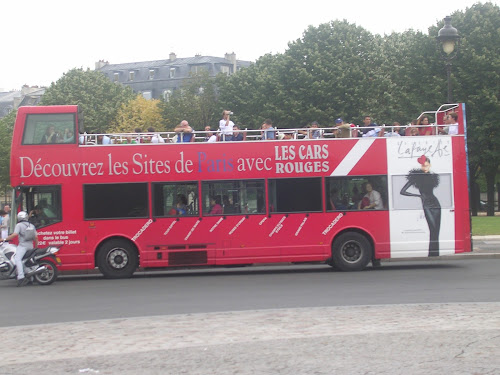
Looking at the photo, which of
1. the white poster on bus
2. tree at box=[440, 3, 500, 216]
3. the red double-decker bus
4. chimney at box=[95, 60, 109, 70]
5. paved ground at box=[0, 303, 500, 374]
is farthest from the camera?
chimney at box=[95, 60, 109, 70]

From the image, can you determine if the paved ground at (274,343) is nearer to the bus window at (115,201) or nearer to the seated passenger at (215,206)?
the seated passenger at (215,206)

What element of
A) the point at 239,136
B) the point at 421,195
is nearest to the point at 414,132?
Result: the point at 421,195

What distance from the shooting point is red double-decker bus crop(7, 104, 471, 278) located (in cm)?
1828

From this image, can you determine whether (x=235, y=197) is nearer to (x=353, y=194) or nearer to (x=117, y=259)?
(x=353, y=194)

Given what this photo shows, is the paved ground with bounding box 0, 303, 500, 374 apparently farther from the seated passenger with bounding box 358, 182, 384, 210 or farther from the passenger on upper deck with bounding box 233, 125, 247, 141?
the passenger on upper deck with bounding box 233, 125, 247, 141

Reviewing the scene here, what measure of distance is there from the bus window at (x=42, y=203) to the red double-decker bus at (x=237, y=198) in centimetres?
2

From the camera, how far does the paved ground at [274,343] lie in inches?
296

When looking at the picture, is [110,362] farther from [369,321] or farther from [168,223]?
[168,223]

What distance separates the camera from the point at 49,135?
722 inches

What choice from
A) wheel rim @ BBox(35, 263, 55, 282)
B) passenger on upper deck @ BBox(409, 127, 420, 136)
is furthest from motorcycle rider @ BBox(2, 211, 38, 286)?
passenger on upper deck @ BBox(409, 127, 420, 136)

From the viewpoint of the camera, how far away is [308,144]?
1875 cm

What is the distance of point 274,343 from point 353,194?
10609 millimetres

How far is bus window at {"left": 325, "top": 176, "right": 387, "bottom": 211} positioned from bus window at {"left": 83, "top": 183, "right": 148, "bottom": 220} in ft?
15.3

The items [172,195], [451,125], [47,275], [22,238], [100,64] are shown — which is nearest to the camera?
[22,238]
